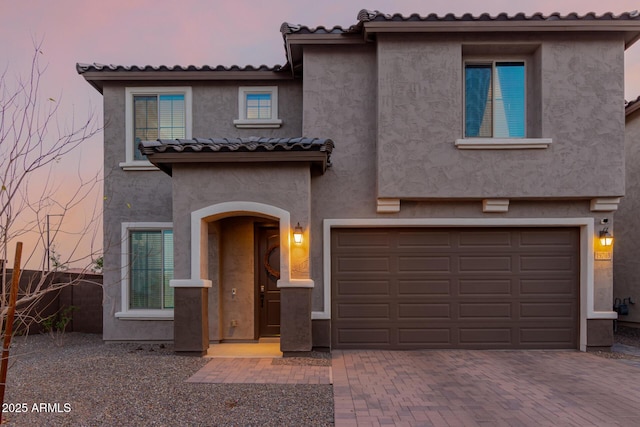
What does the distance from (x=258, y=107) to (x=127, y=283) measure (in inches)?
197

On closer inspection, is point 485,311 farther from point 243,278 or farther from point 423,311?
point 243,278

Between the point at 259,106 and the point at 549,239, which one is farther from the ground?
the point at 259,106

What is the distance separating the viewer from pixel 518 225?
8.96m

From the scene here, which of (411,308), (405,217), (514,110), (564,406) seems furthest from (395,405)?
(514,110)

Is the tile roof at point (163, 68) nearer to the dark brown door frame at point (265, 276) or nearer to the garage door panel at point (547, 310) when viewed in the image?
the dark brown door frame at point (265, 276)

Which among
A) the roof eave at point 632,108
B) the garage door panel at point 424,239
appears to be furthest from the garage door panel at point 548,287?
the roof eave at point 632,108

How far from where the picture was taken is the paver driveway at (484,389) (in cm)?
529

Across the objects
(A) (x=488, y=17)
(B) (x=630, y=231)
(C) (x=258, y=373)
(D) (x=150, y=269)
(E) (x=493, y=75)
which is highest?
(A) (x=488, y=17)

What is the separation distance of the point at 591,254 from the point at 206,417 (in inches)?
313

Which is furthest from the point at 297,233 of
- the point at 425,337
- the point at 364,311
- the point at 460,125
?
the point at 460,125

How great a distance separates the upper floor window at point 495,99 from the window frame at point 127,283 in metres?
7.00

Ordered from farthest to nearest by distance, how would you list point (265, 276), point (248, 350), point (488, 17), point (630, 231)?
point (630, 231)
point (265, 276)
point (248, 350)
point (488, 17)

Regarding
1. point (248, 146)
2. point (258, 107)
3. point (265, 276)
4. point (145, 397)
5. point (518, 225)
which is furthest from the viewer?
point (258, 107)

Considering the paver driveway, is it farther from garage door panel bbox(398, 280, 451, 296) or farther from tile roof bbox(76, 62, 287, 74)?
tile roof bbox(76, 62, 287, 74)
